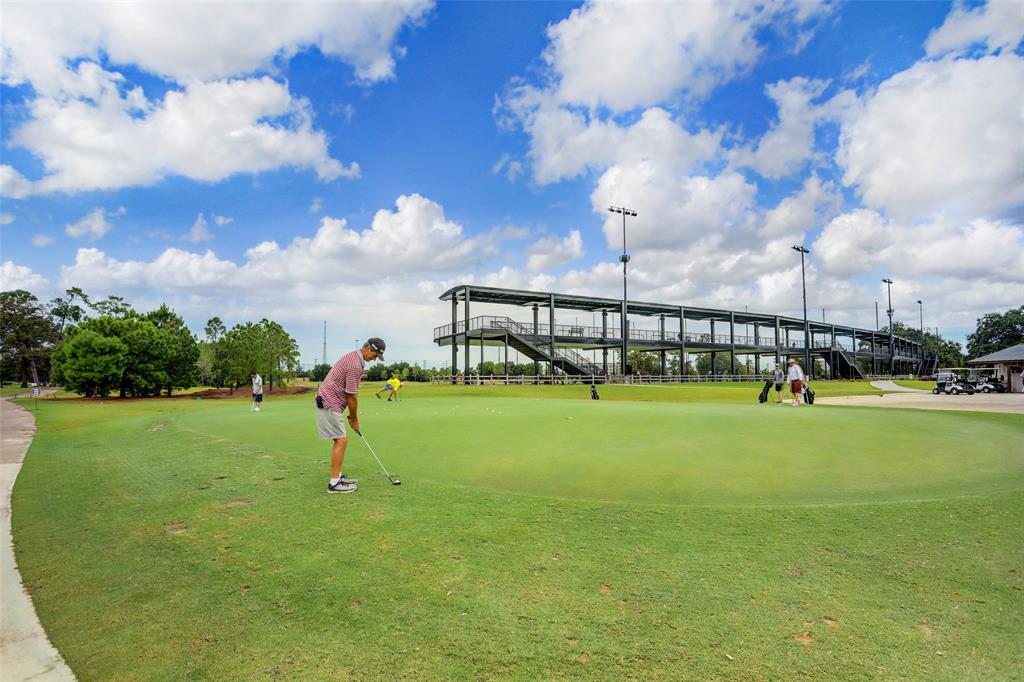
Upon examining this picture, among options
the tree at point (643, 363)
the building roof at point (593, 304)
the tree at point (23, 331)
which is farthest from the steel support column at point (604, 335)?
the tree at point (23, 331)

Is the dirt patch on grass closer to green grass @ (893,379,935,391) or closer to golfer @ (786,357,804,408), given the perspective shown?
golfer @ (786,357,804,408)

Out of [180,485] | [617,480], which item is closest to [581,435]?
[617,480]

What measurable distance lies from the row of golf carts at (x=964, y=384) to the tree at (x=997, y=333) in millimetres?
63366

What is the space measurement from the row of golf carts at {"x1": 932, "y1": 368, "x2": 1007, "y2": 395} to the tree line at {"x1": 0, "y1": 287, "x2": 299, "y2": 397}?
185 feet

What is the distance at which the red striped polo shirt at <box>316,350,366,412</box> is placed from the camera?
7145mm

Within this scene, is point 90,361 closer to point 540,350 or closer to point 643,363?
point 540,350

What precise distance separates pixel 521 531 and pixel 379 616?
1801 mm

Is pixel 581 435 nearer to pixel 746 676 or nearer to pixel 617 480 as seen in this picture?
pixel 617 480

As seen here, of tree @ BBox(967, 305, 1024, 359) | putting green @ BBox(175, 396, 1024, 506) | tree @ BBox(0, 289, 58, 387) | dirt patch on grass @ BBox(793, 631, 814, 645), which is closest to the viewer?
dirt patch on grass @ BBox(793, 631, 814, 645)

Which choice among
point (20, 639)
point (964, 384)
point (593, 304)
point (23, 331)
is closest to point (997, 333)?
point (964, 384)

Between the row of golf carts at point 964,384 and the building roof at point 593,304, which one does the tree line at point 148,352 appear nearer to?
the building roof at point 593,304

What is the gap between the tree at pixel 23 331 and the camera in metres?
68.2

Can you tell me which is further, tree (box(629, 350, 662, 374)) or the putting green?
tree (box(629, 350, 662, 374))

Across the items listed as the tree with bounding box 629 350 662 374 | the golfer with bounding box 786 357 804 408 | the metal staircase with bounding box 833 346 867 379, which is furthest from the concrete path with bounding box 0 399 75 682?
the metal staircase with bounding box 833 346 867 379
